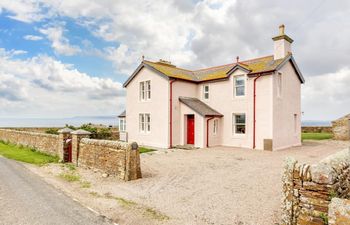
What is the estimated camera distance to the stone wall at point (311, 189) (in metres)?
4.45

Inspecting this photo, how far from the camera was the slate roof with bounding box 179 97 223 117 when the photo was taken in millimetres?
19391

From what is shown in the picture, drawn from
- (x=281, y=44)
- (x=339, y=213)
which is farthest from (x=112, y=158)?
(x=281, y=44)

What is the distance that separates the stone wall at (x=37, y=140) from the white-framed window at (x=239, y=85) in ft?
46.6

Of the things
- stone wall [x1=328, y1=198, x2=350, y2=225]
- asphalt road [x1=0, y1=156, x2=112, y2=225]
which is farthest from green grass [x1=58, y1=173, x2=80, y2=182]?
stone wall [x1=328, y1=198, x2=350, y2=225]

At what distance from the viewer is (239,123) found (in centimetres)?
1980

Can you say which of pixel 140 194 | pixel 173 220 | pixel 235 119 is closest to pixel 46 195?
pixel 140 194

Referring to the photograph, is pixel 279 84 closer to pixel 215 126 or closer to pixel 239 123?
pixel 239 123

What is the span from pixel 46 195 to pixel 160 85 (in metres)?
14.3

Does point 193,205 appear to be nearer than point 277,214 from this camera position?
No

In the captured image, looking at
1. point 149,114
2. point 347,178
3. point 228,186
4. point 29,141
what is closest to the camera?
point 347,178

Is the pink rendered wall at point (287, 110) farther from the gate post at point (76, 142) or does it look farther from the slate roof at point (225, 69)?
the gate post at point (76, 142)

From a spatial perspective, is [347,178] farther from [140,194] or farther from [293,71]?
[293,71]

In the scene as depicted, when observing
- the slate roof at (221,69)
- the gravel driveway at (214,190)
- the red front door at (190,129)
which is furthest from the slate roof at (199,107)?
the gravel driveway at (214,190)

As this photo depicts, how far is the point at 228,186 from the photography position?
8719 mm
